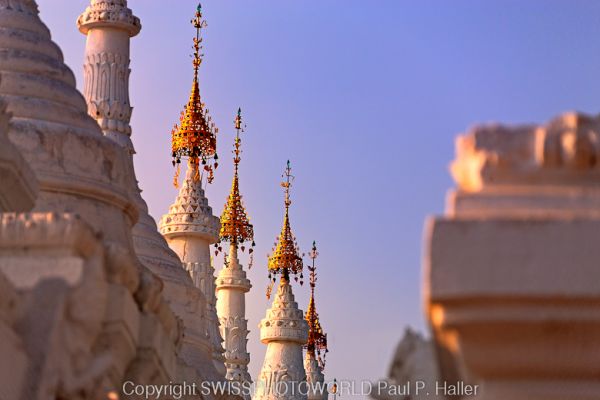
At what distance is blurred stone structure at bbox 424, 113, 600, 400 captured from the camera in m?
4.60

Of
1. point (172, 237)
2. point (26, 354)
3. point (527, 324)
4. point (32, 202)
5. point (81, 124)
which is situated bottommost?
point (527, 324)

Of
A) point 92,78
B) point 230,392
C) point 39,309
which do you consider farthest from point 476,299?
point 230,392

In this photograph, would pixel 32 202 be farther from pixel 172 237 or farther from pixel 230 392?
pixel 172 237

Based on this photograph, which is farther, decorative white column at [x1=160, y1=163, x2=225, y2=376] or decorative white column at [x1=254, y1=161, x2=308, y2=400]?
decorative white column at [x1=254, y1=161, x2=308, y2=400]

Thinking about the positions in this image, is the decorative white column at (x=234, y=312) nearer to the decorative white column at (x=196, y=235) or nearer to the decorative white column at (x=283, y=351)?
the decorative white column at (x=283, y=351)

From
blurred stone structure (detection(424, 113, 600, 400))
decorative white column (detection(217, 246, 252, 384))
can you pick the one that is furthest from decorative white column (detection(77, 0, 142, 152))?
blurred stone structure (detection(424, 113, 600, 400))

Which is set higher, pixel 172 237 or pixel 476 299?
pixel 172 237

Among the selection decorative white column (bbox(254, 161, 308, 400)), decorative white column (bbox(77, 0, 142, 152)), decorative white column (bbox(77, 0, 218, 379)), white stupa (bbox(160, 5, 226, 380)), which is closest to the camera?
decorative white column (bbox(77, 0, 218, 379))

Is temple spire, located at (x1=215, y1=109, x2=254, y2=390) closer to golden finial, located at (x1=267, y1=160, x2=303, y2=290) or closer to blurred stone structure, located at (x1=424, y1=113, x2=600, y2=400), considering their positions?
golden finial, located at (x1=267, y1=160, x2=303, y2=290)

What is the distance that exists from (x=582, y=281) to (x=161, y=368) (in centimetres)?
871

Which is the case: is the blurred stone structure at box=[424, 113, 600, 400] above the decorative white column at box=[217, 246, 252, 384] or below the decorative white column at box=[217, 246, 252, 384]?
below

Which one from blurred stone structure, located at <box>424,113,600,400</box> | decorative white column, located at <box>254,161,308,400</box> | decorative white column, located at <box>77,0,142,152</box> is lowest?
blurred stone structure, located at <box>424,113,600,400</box>

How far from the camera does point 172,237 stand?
112 ft

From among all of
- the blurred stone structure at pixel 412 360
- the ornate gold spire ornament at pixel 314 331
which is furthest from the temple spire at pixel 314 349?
the blurred stone structure at pixel 412 360
